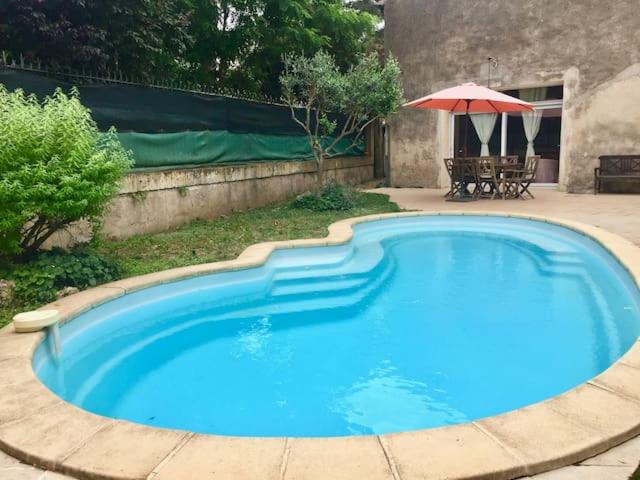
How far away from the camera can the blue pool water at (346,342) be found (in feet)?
10.4

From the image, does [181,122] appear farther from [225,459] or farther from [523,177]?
[523,177]

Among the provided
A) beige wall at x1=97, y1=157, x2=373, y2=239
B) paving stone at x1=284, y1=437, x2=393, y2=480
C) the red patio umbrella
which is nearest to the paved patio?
the red patio umbrella

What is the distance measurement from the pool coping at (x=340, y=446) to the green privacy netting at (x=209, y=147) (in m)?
5.27

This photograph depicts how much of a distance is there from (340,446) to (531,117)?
479 inches

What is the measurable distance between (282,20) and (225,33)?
4.50 ft

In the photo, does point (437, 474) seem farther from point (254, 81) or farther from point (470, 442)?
point (254, 81)

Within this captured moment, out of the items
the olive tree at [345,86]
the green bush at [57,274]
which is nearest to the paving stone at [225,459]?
the green bush at [57,274]

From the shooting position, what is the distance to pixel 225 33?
11680 mm

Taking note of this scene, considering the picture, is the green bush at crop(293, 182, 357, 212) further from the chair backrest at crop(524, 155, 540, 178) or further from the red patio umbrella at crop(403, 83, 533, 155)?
the chair backrest at crop(524, 155, 540, 178)

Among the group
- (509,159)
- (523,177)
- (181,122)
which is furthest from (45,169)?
(509,159)

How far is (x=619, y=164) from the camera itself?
430 inches

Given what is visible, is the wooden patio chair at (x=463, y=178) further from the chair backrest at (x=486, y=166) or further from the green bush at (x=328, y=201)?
the green bush at (x=328, y=201)

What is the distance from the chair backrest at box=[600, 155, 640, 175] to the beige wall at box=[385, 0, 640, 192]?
17cm

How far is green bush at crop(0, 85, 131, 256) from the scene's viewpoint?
417 centimetres
